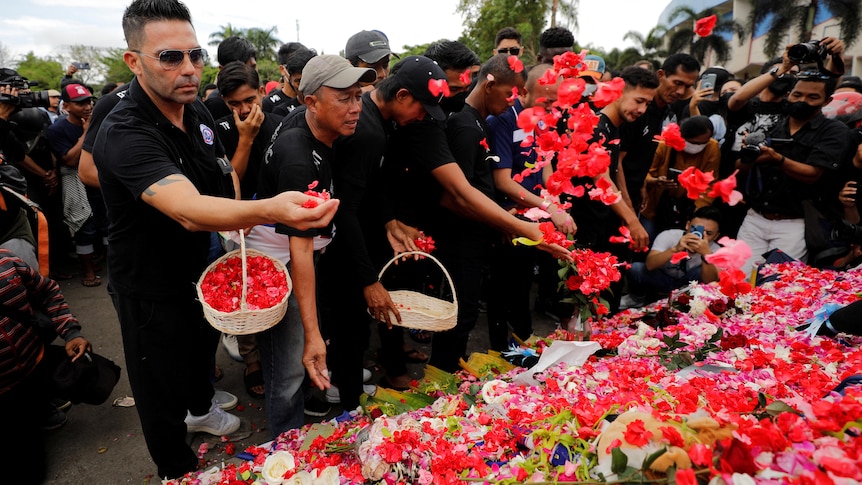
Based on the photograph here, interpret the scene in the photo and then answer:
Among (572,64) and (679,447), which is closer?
(679,447)

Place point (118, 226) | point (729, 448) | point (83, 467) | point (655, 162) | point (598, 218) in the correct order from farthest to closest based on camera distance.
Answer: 1. point (655, 162)
2. point (598, 218)
3. point (83, 467)
4. point (118, 226)
5. point (729, 448)

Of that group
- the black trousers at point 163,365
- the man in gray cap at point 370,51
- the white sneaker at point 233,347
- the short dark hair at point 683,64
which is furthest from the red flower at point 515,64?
the white sneaker at point 233,347

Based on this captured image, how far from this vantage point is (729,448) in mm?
1254

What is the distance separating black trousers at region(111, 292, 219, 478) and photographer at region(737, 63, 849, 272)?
417 centimetres

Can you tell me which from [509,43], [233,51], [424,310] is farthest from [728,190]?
[233,51]

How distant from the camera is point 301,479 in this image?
1683mm

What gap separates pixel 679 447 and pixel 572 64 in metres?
1.62

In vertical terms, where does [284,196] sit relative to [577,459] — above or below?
above

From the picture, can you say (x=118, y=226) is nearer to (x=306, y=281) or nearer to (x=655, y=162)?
(x=306, y=281)

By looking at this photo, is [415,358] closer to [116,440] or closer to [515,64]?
[116,440]

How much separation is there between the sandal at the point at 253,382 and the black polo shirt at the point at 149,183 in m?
1.39

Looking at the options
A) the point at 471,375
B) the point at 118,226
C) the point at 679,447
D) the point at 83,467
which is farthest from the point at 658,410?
the point at 83,467

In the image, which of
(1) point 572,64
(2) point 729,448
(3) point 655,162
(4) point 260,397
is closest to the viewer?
(2) point 729,448

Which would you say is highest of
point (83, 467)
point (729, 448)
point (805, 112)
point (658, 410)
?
point (805, 112)
